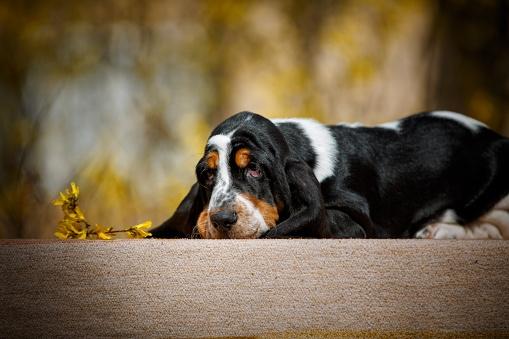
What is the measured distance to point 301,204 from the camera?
3000mm

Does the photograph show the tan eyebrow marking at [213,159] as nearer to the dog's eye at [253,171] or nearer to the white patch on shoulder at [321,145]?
the dog's eye at [253,171]

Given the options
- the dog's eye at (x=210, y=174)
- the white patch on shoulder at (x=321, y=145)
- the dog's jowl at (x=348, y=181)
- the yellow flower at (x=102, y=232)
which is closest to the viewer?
the yellow flower at (x=102, y=232)

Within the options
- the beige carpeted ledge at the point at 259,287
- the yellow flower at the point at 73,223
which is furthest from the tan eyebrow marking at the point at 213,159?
the beige carpeted ledge at the point at 259,287

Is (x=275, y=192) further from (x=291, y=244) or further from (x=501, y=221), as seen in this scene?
(x=501, y=221)

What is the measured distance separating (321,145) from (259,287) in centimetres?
113

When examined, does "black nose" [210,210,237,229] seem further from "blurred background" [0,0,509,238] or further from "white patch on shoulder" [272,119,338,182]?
"blurred background" [0,0,509,238]

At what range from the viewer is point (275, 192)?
10.0ft

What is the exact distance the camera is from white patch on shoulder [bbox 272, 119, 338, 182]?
3.30 meters

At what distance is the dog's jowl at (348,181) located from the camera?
2949mm

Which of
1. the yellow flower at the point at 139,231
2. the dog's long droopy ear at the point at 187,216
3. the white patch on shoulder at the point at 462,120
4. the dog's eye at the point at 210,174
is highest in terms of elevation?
the white patch on shoulder at the point at 462,120

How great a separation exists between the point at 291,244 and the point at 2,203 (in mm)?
3458

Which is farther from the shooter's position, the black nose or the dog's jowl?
the dog's jowl

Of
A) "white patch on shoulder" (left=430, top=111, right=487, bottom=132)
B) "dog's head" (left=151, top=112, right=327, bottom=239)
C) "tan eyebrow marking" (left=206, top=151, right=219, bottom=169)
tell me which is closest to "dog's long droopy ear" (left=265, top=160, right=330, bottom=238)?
"dog's head" (left=151, top=112, right=327, bottom=239)

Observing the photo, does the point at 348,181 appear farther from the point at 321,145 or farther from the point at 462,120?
the point at 462,120
